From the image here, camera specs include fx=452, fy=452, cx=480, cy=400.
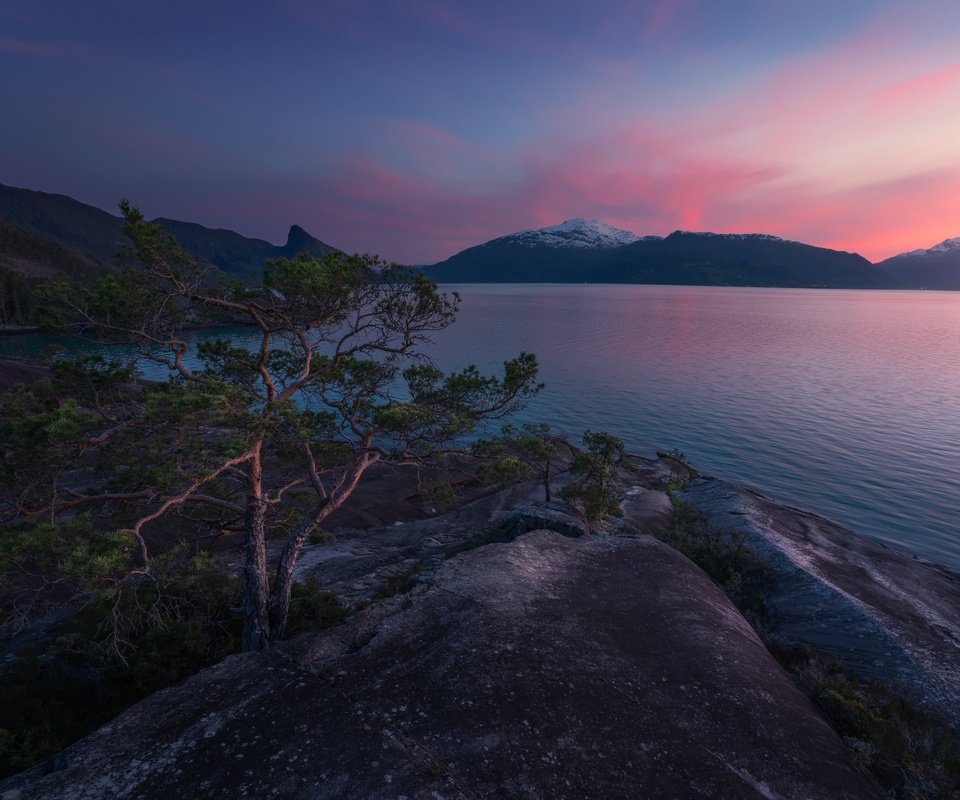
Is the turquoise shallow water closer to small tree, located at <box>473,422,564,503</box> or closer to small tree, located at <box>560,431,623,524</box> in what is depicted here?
small tree, located at <box>560,431,623,524</box>

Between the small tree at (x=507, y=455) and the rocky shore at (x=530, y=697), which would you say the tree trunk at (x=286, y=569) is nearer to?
the rocky shore at (x=530, y=697)

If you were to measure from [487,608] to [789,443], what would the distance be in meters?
46.8

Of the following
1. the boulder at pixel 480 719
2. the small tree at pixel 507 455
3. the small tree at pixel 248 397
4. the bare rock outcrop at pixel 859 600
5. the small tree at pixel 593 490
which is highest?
the small tree at pixel 248 397

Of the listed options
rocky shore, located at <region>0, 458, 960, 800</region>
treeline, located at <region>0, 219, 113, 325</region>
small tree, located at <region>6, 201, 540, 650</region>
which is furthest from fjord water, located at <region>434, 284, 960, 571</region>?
treeline, located at <region>0, 219, 113, 325</region>

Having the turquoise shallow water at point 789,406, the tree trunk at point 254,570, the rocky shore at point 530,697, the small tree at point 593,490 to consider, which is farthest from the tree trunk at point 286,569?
the turquoise shallow water at point 789,406

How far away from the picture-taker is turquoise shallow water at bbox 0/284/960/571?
36812 mm

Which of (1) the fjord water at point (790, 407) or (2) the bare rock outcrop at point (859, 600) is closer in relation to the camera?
(2) the bare rock outcrop at point (859, 600)

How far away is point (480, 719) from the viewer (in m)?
9.96

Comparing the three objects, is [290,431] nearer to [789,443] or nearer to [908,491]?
[908,491]

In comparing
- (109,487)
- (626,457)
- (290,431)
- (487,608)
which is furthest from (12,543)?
(626,457)

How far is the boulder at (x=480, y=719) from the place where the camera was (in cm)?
861

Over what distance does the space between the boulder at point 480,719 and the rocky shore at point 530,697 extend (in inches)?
1.6

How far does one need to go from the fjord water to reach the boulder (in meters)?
28.4

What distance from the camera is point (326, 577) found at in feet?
66.6
